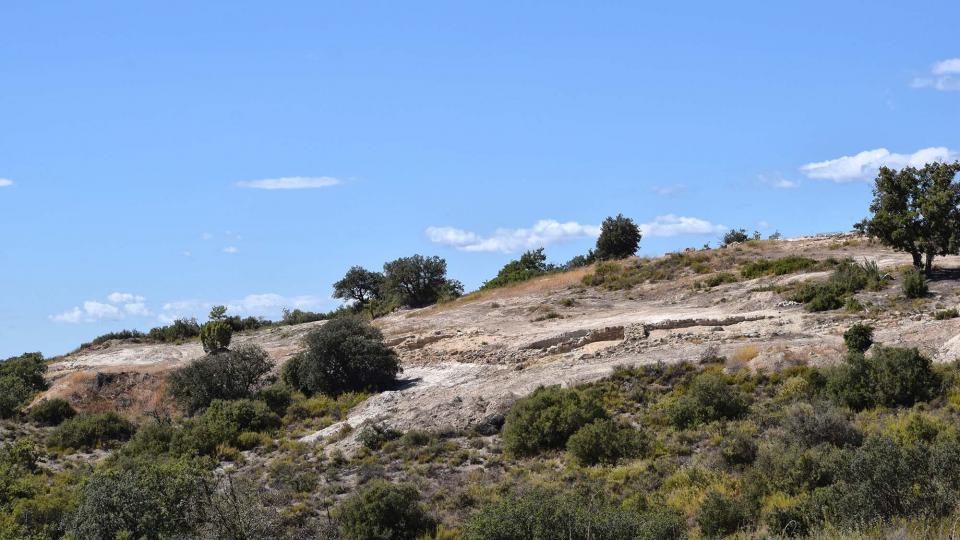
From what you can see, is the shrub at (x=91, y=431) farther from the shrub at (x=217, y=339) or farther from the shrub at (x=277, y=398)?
the shrub at (x=217, y=339)

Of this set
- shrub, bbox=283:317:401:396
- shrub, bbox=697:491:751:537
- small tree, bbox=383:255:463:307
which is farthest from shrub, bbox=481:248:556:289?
shrub, bbox=697:491:751:537

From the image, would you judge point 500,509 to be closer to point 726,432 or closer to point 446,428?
point 726,432

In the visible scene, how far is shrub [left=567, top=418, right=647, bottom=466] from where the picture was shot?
22.5 metres

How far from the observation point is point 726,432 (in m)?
22.6

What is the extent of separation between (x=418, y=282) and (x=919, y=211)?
114 ft

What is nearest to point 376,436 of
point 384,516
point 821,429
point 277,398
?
point 384,516

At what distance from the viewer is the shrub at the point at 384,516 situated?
62.4 feet

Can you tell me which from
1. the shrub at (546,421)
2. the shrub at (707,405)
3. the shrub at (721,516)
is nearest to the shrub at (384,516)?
the shrub at (546,421)

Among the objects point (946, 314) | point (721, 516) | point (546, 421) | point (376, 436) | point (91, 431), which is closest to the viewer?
point (721, 516)

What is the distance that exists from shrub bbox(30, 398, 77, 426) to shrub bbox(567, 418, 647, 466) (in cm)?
2174

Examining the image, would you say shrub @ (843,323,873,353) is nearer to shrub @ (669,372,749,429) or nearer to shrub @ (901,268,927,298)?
shrub @ (669,372,749,429)

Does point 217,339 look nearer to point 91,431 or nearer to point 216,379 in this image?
point 216,379

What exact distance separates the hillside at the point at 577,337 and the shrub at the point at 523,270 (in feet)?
18.2

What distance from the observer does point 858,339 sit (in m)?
26.8
